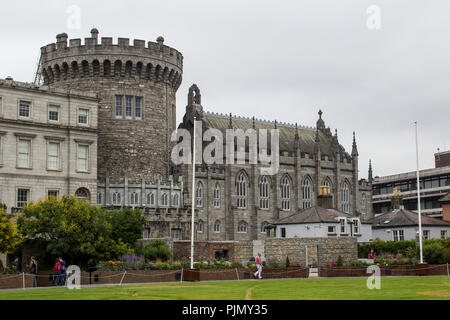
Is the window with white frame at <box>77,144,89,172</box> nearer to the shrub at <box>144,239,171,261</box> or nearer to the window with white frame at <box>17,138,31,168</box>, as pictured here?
the window with white frame at <box>17,138,31,168</box>

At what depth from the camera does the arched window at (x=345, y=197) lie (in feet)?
295

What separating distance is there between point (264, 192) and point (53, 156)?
32276 millimetres

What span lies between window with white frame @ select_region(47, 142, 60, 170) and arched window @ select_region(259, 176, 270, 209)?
31143mm

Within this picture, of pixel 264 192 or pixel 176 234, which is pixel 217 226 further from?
pixel 176 234

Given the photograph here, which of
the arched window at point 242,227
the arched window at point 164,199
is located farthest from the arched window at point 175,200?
the arched window at point 242,227

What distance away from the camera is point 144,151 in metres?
65.9

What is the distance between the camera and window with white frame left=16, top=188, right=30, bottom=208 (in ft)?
173

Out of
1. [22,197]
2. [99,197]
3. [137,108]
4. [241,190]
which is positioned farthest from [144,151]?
[241,190]

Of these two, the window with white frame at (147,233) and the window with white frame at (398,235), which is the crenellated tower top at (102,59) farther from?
the window with white frame at (398,235)

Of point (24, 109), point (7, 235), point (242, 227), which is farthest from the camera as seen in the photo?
point (242, 227)

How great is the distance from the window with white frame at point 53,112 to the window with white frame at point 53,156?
204cm
